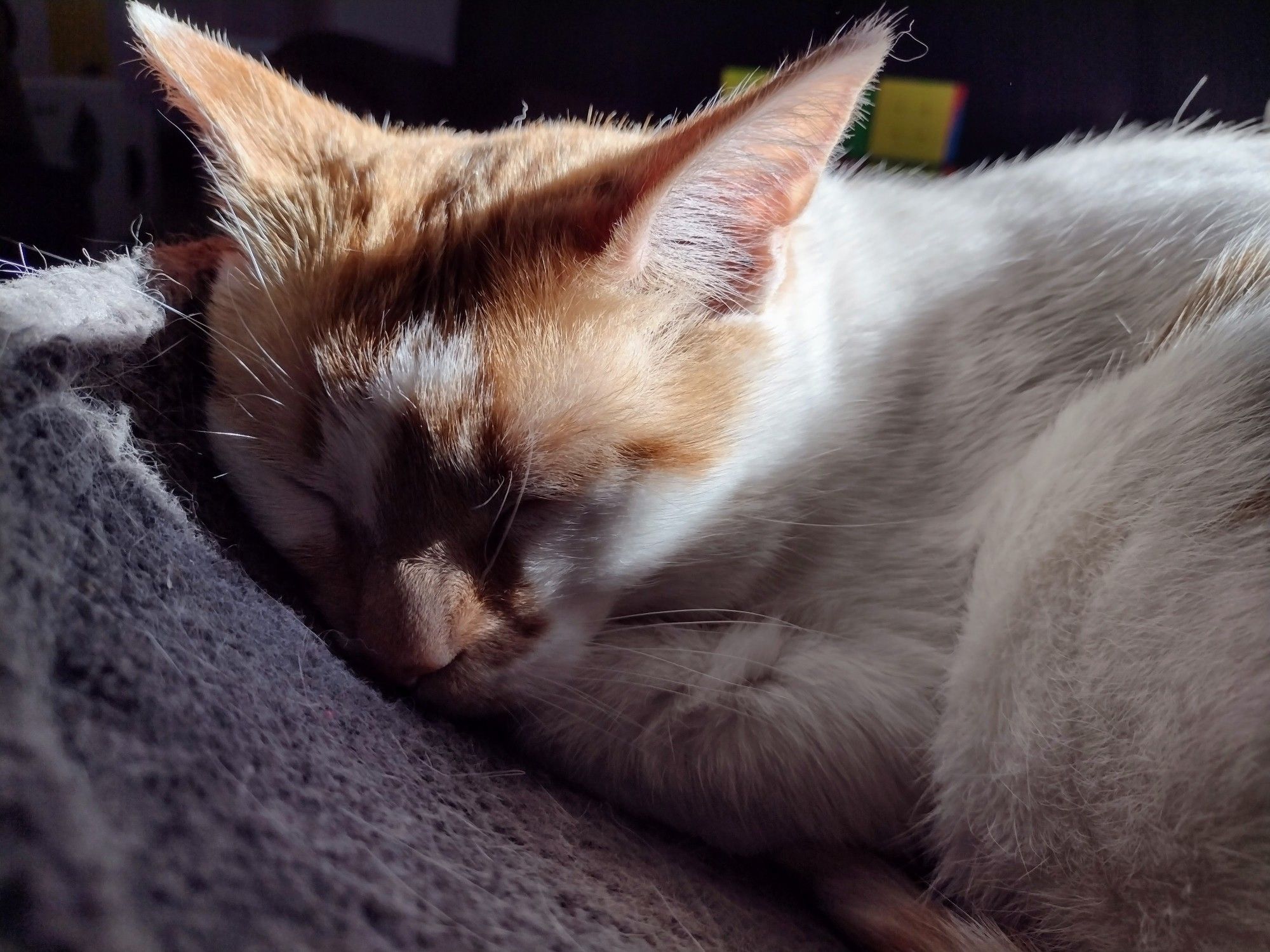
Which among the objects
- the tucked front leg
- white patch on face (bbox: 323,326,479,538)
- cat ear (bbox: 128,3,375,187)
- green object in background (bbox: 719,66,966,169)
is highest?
green object in background (bbox: 719,66,966,169)

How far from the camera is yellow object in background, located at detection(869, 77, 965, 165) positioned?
1537mm

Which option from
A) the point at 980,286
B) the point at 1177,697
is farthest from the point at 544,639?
the point at 980,286

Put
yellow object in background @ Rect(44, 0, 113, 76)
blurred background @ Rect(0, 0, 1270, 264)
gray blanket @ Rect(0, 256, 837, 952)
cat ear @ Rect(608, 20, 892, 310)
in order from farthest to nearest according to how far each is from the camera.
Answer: yellow object in background @ Rect(44, 0, 113, 76)
blurred background @ Rect(0, 0, 1270, 264)
cat ear @ Rect(608, 20, 892, 310)
gray blanket @ Rect(0, 256, 837, 952)

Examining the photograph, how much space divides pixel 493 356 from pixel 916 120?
3.87 feet

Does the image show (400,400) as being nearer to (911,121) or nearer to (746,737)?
(746,737)

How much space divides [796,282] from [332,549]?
556 millimetres

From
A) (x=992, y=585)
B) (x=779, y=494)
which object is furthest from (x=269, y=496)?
(x=992, y=585)

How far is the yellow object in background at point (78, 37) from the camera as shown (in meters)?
1.51

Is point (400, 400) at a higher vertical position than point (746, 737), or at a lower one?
higher

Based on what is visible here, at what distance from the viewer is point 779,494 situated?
0.91m

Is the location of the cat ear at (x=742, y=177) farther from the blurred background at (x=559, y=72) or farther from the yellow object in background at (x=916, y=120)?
the yellow object in background at (x=916, y=120)

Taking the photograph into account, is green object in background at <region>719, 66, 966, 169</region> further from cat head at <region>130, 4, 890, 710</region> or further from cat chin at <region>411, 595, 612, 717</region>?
cat chin at <region>411, 595, 612, 717</region>

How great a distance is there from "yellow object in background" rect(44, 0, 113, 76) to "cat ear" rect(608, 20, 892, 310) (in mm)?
1295

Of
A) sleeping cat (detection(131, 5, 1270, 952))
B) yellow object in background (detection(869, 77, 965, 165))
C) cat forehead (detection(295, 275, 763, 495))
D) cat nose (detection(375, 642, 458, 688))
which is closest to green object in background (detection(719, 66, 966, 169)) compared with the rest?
yellow object in background (detection(869, 77, 965, 165))
